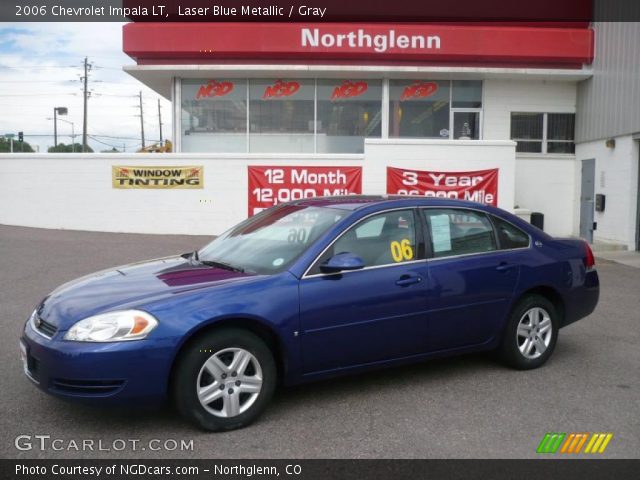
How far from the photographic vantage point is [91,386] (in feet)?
13.1

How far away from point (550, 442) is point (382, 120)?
55.6 ft

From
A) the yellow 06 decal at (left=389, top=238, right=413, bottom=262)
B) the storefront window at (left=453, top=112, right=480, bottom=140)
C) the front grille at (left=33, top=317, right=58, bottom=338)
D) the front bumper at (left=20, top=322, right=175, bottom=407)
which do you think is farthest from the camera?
the storefront window at (left=453, top=112, right=480, bottom=140)

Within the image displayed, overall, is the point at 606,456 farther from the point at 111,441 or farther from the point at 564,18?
the point at 564,18

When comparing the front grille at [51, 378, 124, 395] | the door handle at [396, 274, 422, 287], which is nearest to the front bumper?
the front grille at [51, 378, 124, 395]

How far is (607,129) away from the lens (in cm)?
1761

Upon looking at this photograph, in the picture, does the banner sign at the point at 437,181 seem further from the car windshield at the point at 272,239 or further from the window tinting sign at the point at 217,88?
the car windshield at the point at 272,239

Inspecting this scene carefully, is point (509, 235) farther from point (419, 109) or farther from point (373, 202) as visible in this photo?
point (419, 109)

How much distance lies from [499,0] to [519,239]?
54.9 feet

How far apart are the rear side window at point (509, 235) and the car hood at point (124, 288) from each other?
2.36m

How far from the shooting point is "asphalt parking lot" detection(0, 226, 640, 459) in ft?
13.4

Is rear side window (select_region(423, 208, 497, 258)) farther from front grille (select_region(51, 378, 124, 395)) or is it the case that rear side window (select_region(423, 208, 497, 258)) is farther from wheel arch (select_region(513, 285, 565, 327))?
front grille (select_region(51, 378, 124, 395))

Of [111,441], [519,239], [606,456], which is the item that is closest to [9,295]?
[111,441]

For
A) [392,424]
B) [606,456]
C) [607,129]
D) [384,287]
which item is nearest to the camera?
[606,456]

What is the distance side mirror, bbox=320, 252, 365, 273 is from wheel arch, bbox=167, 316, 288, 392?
24.0 inches
